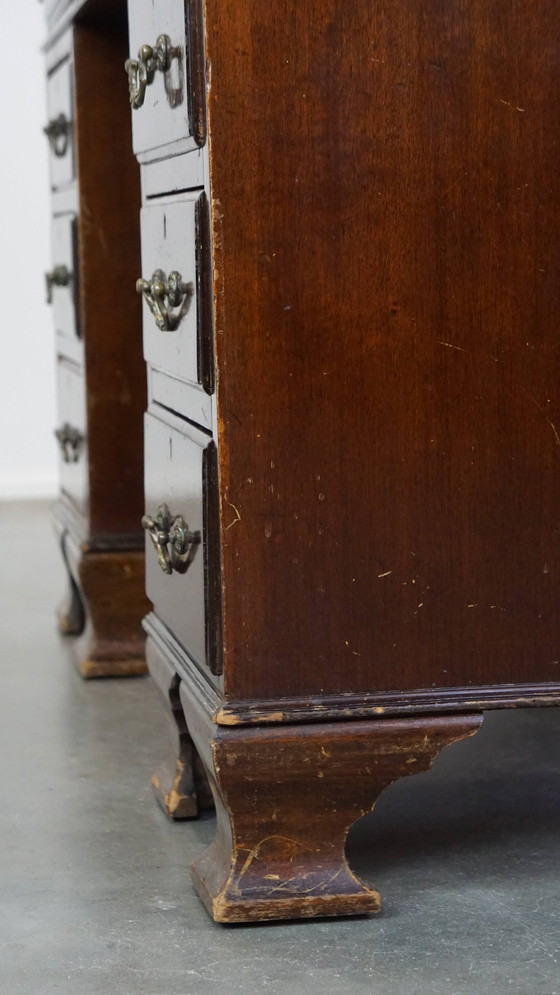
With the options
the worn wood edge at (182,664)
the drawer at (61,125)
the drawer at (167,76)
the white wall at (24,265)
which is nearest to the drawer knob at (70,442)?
the drawer at (61,125)

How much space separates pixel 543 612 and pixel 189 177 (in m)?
0.58

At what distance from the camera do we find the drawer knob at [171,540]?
1.50m

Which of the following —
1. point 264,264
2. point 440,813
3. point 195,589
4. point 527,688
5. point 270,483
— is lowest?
point 440,813

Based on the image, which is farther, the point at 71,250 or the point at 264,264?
the point at 71,250

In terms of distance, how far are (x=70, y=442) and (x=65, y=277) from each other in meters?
0.30

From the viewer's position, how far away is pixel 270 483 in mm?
1404

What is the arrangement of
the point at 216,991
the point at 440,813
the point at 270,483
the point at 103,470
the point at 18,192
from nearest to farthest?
the point at 216,991 → the point at 270,483 → the point at 440,813 → the point at 103,470 → the point at 18,192

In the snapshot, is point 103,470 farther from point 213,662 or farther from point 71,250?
point 213,662

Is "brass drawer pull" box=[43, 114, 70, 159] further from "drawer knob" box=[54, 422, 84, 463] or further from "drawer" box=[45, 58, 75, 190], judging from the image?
"drawer knob" box=[54, 422, 84, 463]

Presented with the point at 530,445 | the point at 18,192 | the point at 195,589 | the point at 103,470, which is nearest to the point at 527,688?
the point at 530,445

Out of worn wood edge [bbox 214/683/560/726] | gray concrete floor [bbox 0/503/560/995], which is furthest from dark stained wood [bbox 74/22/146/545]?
worn wood edge [bbox 214/683/560/726]

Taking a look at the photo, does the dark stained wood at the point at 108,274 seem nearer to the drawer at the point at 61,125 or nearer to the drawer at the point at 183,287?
the drawer at the point at 61,125

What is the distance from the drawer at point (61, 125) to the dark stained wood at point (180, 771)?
1.12 metres

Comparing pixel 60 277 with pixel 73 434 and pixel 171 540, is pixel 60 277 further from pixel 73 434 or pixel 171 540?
pixel 171 540
